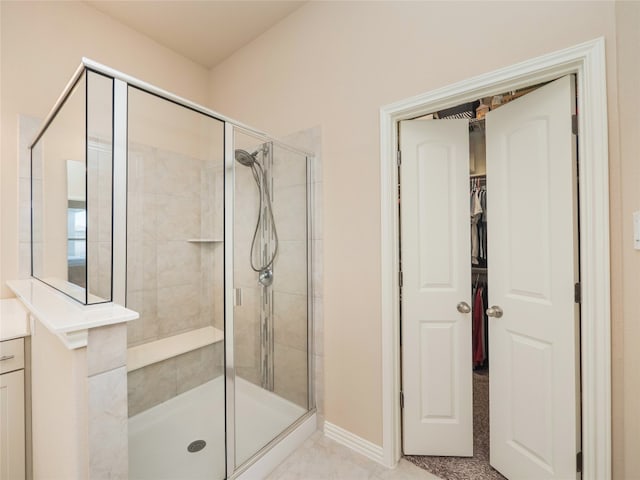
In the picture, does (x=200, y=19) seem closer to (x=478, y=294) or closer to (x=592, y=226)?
(x=592, y=226)

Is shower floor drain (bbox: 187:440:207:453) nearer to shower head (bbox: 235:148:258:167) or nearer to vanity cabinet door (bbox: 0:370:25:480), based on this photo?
vanity cabinet door (bbox: 0:370:25:480)

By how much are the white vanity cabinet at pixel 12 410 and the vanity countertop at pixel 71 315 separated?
0.34 m

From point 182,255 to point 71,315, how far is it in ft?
1.93

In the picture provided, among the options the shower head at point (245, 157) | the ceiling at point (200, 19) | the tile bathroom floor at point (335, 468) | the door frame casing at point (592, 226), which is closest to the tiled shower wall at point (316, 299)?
the tile bathroom floor at point (335, 468)

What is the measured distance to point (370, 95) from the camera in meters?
1.78

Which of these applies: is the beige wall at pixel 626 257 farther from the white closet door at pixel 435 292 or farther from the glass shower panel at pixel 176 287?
the glass shower panel at pixel 176 287

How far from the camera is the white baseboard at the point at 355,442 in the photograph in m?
1.75

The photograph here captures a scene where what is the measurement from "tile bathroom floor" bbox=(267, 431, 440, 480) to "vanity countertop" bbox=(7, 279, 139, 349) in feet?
4.31

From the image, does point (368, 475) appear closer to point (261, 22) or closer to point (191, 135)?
point (191, 135)

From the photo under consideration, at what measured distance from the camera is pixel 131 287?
4.12 ft

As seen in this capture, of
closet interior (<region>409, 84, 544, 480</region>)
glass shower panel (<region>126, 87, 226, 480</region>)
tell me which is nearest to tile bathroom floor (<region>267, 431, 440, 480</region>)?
closet interior (<region>409, 84, 544, 480</region>)

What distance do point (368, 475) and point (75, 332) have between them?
1631 millimetres

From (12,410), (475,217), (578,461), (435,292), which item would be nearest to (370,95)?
(435,292)

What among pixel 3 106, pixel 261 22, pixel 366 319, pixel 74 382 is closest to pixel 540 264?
pixel 366 319
